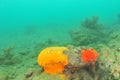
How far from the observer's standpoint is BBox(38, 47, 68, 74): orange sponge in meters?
5.54

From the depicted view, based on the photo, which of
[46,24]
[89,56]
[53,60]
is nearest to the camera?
[53,60]

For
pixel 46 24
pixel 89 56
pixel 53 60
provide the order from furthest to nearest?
pixel 46 24 → pixel 89 56 → pixel 53 60

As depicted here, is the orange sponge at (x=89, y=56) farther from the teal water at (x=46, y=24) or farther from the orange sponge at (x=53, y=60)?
the teal water at (x=46, y=24)

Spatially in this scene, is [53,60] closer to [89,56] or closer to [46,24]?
[89,56]

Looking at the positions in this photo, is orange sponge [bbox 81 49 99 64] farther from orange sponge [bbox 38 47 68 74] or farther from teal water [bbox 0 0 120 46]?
teal water [bbox 0 0 120 46]

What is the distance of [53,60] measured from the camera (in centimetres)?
555

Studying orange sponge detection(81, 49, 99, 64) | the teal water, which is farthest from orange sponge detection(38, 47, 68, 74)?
the teal water

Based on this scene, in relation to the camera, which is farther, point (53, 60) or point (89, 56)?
point (89, 56)

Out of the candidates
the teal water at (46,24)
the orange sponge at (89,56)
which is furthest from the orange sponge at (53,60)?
the teal water at (46,24)

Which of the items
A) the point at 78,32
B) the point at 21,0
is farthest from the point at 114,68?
the point at 21,0

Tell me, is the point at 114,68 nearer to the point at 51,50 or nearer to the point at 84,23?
the point at 51,50

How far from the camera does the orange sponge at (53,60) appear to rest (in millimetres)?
5543

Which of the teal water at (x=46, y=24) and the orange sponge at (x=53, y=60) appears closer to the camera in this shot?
the orange sponge at (x=53, y=60)

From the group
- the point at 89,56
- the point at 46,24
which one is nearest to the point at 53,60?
the point at 89,56
